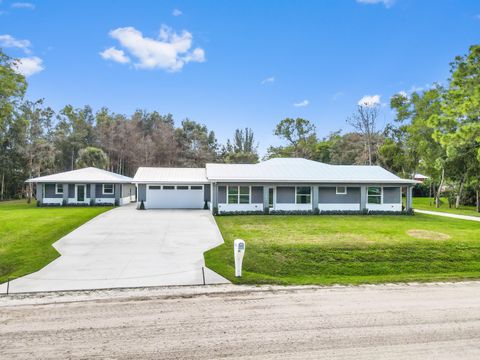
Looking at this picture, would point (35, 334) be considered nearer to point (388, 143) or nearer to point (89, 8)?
point (89, 8)

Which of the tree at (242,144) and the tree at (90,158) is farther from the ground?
the tree at (242,144)

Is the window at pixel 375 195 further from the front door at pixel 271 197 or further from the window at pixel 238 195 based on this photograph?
the window at pixel 238 195

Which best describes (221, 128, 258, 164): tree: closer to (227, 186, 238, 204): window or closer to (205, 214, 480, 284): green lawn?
(227, 186, 238, 204): window

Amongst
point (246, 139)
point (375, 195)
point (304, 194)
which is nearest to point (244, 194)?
point (304, 194)

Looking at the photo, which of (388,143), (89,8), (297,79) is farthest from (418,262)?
(388,143)

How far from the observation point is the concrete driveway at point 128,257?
338 inches

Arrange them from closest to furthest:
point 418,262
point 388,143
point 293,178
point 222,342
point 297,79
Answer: point 222,342 → point 418,262 → point 293,178 → point 297,79 → point 388,143

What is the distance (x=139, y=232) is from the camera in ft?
49.9

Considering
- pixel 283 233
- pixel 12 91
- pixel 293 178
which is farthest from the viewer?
pixel 293 178

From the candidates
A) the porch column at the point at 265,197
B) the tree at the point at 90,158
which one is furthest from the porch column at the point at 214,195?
the tree at the point at 90,158

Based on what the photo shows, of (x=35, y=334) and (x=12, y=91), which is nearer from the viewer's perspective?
(x=35, y=334)

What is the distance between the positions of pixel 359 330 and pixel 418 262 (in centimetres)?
704

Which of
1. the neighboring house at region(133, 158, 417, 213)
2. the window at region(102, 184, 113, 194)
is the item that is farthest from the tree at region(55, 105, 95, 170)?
the neighboring house at region(133, 158, 417, 213)

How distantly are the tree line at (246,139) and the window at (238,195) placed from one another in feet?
40.6
